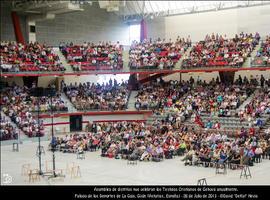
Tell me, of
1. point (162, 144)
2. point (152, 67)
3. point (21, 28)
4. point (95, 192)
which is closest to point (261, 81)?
point (152, 67)

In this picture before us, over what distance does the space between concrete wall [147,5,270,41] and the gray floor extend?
748 cm

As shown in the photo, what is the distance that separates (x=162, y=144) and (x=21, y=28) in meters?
15.7

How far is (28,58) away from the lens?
28.5 metres

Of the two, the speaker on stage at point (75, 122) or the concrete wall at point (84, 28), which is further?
the concrete wall at point (84, 28)

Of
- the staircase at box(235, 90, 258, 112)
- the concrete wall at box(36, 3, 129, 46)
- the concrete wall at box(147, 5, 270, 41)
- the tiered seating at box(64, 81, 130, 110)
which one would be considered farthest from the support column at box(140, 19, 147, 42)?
the staircase at box(235, 90, 258, 112)

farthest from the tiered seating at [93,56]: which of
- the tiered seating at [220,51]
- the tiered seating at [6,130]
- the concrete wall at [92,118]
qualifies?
the tiered seating at [6,130]

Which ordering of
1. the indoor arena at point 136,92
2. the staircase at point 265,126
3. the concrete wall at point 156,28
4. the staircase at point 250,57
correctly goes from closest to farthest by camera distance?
1. the indoor arena at point 136,92
2. the staircase at point 265,126
3. the staircase at point 250,57
4. the concrete wall at point 156,28

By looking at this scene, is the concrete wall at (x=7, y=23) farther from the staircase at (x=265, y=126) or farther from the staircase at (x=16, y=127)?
the staircase at (x=265, y=126)

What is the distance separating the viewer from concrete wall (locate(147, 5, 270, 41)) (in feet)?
74.1

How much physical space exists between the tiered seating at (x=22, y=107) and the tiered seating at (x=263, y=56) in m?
10.8

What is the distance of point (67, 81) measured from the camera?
108 feet

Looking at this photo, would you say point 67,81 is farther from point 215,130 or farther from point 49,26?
point 215,130

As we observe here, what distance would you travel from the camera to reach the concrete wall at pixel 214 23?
74.1 ft

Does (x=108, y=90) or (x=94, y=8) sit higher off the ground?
(x=94, y=8)
